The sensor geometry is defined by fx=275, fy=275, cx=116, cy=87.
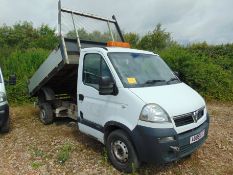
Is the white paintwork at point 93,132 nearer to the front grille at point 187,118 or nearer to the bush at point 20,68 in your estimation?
the front grille at point 187,118

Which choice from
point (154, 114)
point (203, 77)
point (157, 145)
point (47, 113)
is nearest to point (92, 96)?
point (154, 114)

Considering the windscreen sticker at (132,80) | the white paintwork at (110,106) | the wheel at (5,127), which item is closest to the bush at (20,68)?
the wheel at (5,127)

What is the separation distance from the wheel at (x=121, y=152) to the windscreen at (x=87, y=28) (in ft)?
9.59

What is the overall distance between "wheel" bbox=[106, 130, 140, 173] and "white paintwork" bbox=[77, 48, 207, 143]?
10.3 inches

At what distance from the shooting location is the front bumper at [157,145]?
4.09 meters

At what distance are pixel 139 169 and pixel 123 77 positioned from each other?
162 cm

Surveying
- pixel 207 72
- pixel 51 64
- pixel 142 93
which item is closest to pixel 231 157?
pixel 142 93

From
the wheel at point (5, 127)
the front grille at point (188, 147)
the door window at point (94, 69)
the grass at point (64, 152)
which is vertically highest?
the door window at point (94, 69)

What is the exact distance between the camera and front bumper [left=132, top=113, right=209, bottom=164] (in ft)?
13.4

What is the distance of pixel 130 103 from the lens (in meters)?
4.38

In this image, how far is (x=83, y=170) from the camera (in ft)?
16.3

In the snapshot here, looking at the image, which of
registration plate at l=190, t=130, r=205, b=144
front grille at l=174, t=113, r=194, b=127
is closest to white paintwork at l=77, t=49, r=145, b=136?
front grille at l=174, t=113, r=194, b=127

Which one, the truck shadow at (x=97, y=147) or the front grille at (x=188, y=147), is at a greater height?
the front grille at (x=188, y=147)

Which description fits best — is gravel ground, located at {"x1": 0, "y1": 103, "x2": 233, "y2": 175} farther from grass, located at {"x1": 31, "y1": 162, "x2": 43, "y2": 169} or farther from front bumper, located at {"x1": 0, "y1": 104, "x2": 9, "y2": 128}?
front bumper, located at {"x1": 0, "y1": 104, "x2": 9, "y2": 128}
